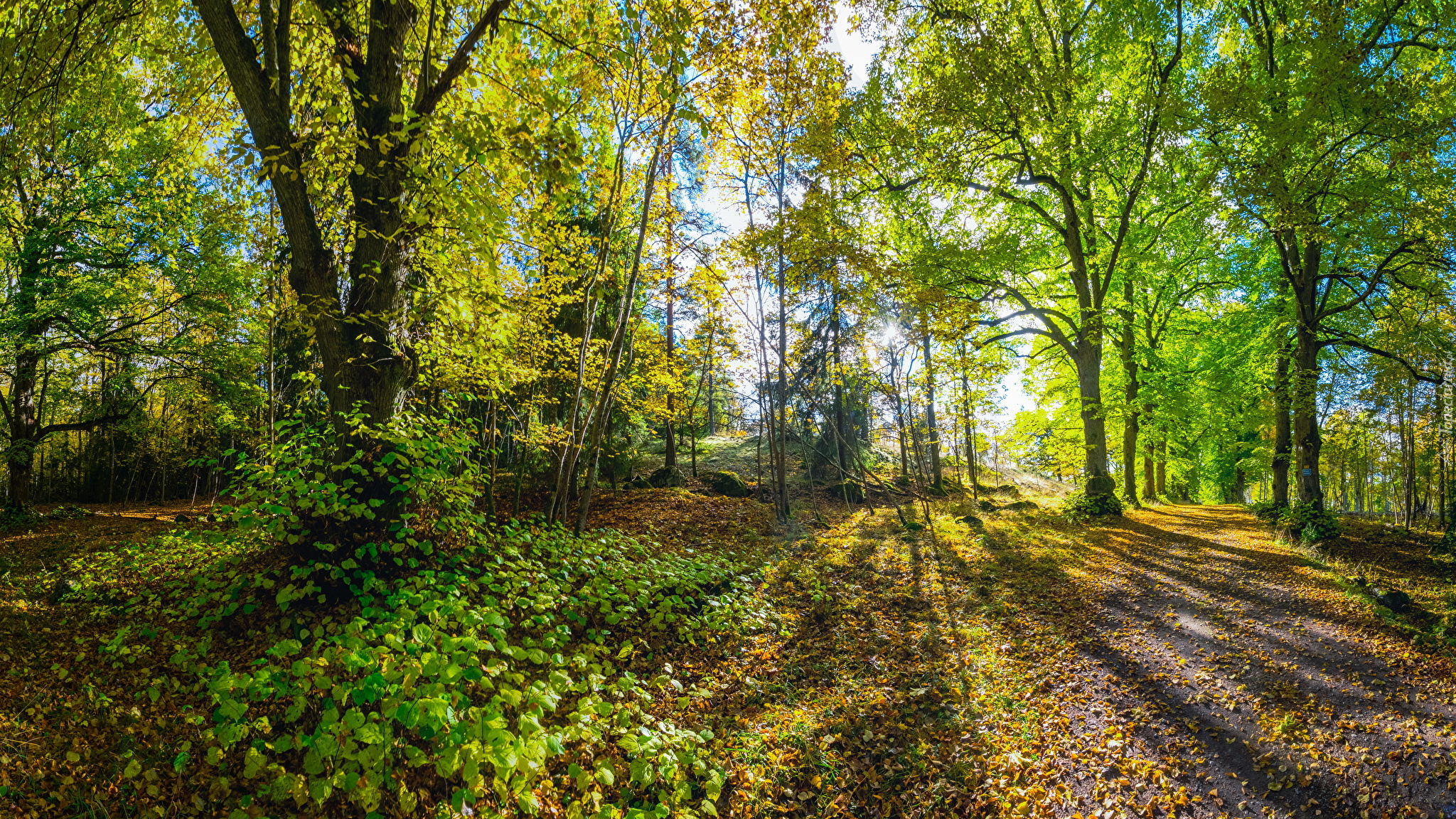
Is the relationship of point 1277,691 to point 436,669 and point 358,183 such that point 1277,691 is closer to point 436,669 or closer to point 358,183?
point 436,669

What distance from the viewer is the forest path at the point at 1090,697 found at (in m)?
3.57

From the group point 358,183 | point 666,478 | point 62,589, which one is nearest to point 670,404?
point 666,478

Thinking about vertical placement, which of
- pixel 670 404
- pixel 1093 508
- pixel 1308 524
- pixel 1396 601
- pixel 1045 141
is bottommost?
pixel 1396 601

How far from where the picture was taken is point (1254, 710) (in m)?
4.27

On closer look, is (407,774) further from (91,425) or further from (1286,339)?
(1286,339)

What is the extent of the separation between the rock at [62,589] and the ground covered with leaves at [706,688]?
0.04 meters

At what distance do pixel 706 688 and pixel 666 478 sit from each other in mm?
10868

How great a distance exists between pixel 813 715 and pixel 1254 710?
3568 millimetres

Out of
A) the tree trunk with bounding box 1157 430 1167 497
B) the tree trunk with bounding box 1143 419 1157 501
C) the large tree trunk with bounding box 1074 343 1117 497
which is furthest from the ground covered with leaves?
the tree trunk with bounding box 1157 430 1167 497

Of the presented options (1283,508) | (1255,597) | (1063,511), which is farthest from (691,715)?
(1283,508)

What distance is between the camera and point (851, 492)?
16828mm

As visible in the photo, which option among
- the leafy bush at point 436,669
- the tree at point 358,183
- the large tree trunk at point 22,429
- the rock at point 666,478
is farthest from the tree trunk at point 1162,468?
the large tree trunk at point 22,429

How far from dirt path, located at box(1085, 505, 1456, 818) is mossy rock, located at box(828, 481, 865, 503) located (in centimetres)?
886

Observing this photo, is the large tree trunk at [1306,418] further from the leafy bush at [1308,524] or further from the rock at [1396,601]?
the rock at [1396,601]
